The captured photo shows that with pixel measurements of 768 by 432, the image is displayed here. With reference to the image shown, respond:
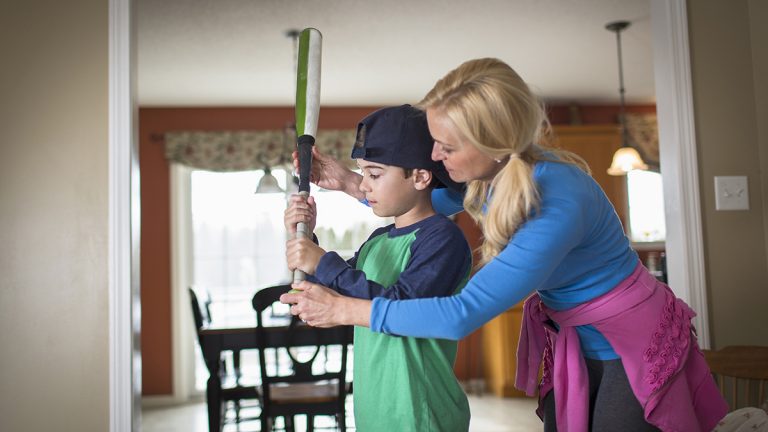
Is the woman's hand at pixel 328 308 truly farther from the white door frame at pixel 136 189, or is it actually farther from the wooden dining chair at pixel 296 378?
the wooden dining chair at pixel 296 378

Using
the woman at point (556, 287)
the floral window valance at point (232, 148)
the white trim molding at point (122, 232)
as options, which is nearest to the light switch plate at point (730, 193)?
the woman at point (556, 287)

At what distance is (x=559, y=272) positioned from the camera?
1.21 metres

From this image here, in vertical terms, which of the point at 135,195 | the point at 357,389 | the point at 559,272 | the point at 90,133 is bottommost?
the point at 357,389

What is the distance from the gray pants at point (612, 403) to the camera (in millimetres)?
1218

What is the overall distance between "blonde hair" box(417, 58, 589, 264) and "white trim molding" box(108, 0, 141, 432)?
123 cm

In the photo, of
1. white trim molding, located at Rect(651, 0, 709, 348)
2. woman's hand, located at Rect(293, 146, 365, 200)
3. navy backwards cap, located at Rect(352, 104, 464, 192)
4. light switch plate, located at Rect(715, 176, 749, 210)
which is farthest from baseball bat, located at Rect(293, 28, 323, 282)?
light switch plate, located at Rect(715, 176, 749, 210)

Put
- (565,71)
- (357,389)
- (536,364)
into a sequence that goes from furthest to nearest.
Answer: (565,71) < (536,364) < (357,389)

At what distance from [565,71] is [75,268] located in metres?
4.13

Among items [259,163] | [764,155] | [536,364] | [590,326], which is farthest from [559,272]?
[259,163]

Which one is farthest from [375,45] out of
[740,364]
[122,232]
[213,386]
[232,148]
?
[740,364]

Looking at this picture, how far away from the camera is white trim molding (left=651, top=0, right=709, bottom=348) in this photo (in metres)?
2.12

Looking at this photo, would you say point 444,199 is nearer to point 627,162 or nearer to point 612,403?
point 612,403

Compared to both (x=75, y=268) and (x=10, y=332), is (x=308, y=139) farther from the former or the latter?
(x=10, y=332)

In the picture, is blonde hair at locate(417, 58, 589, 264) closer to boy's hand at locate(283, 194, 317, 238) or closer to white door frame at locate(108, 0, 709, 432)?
boy's hand at locate(283, 194, 317, 238)
